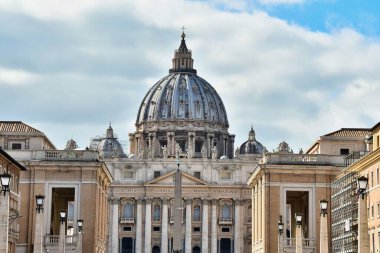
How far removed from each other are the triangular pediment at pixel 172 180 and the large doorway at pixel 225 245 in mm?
10731

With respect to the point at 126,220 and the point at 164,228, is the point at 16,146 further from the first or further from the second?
the point at 164,228

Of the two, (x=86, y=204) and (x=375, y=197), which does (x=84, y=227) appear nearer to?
(x=86, y=204)

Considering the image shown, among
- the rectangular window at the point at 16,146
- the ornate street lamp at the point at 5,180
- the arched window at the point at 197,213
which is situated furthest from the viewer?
the arched window at the point at 197,213

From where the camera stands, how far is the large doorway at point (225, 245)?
194575mm

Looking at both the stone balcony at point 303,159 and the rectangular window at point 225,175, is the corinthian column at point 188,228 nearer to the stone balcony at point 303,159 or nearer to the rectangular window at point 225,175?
the rectangular window at point 225,175

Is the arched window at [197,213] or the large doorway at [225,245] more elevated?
the arched window at [197,213]

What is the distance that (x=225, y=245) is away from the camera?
195125mm

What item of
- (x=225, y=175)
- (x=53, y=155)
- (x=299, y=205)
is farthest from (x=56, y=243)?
(x=225, y=175)

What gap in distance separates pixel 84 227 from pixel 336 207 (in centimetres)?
2275

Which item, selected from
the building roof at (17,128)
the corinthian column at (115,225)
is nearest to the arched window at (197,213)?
the corinthian column at (115,225)

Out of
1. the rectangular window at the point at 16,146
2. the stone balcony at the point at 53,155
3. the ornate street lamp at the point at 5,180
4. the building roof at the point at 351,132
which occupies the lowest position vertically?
the ornate street lamp at the point at 5,180

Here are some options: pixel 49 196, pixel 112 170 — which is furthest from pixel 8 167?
pixel 112 170

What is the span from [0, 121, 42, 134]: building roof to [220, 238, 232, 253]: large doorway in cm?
9043

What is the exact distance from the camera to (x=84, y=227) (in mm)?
99125
